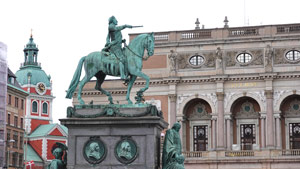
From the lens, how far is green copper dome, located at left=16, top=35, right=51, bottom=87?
138 metres

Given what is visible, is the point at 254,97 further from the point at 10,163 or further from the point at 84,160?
the point at 84,160

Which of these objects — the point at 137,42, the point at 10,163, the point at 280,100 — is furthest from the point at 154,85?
the point at 137,42

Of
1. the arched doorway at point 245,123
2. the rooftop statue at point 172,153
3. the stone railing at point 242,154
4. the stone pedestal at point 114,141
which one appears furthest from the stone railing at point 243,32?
the rooftop statue at point 172,153

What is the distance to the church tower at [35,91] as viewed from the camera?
137 m

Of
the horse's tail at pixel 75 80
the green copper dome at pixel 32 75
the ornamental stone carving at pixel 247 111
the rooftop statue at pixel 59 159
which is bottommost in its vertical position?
the rooftop statue at pixel 59 159

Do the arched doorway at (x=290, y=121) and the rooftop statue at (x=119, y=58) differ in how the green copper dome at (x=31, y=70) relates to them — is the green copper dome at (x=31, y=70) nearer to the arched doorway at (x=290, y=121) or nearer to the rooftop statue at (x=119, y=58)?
the arched doorway at (x=290, y=121)

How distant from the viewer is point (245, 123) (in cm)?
7862

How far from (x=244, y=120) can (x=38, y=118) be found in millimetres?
68058

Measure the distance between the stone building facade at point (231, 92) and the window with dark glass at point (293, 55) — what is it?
10cm

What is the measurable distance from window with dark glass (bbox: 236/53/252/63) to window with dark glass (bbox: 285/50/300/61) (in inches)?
157

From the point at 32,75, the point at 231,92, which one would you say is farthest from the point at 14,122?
the point at 32,75

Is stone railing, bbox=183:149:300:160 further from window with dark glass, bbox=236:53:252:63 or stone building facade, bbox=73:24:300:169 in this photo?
window with dark glass, bbox=236:53:252:63

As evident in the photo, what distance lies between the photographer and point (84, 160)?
22.4 metres

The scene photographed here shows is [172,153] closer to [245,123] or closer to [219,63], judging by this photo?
[219,63]
